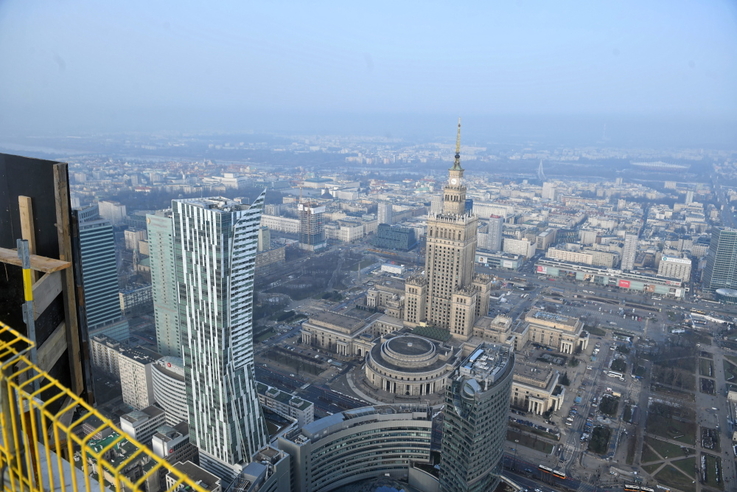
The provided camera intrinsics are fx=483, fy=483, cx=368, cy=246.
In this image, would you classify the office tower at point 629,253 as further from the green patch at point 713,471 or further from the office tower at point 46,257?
the office tower at point 46,257

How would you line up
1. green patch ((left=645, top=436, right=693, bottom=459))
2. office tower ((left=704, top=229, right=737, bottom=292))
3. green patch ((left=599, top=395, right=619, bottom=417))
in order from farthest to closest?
office tower ((left=704, top=229, right=737, bottom=292)) < green patch ((left=599, top=395, right=619, bottom=417)) < green patch ((left=645, top=436, right=693, bottom=459))

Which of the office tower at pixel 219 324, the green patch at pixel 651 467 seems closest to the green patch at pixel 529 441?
the green patch at pixel 651 467

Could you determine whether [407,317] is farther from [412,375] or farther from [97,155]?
[97,155]

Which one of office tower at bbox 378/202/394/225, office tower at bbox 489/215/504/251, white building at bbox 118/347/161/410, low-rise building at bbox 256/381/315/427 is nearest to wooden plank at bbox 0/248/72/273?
low-rise building at bbox 256/381/315/427

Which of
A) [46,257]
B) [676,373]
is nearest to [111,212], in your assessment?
[676,373]

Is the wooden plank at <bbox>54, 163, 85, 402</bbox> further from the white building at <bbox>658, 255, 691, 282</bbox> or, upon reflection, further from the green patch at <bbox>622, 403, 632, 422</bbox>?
the white building at <bbox>658, 255, 691, 282</bbox>

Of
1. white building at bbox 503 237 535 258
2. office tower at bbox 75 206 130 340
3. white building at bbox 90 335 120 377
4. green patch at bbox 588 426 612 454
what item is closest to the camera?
green patch at bbox 588 426 612 454
